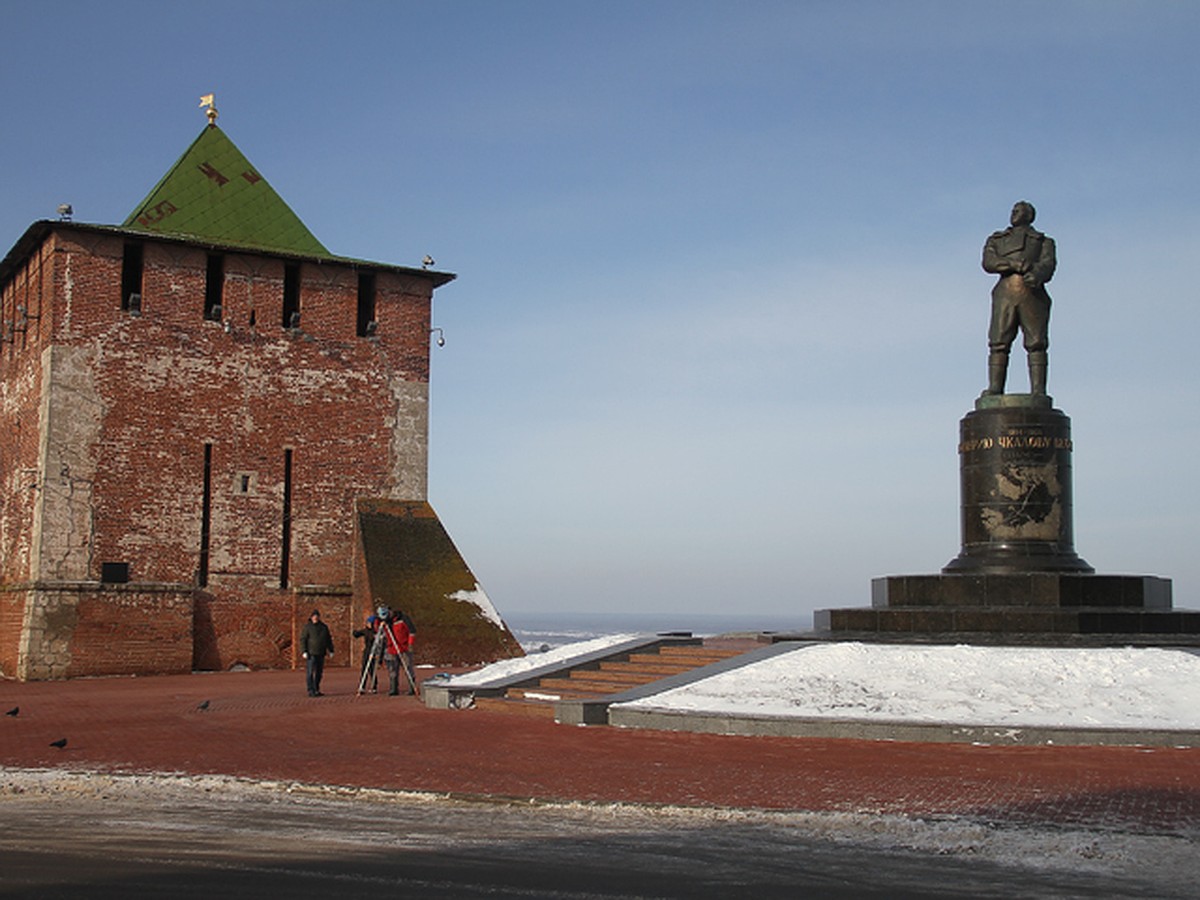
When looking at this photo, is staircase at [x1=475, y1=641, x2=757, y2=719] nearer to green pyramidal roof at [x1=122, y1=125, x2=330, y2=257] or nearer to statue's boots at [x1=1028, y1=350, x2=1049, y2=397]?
statue's boots at [x1=1028, y1=350, x2=1049, y2=397]

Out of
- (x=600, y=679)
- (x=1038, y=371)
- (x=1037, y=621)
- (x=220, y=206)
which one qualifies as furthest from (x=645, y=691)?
(x=220, y=206)

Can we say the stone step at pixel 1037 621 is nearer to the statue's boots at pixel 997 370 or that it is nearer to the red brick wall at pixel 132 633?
the statue's boots at pixel 997 370

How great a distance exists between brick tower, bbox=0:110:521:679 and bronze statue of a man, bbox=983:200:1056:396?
11.6 metres

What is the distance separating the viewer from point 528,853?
264 inches

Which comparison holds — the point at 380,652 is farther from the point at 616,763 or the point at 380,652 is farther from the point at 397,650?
the point at 616,763

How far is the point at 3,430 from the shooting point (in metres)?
25.8

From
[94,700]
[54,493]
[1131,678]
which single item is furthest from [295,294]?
[1131,678]

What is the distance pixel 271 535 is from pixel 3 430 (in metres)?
6.19

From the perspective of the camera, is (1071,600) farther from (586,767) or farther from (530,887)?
(530,887)

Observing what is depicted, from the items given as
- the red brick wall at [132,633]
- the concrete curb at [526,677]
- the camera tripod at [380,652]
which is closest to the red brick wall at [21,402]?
the red brick wall at [132,633]

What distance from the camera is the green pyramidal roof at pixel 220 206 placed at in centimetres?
2530

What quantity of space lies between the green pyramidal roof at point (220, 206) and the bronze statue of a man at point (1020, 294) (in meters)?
14.7

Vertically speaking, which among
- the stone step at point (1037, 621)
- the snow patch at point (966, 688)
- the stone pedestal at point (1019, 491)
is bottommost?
the snow patch at point (966, 688)

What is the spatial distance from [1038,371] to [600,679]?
6780 mm
